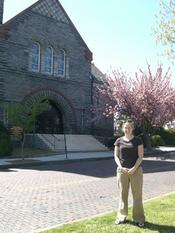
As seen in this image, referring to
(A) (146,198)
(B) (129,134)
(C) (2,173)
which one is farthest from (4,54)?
(B) (129,134)

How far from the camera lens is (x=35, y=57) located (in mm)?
33688

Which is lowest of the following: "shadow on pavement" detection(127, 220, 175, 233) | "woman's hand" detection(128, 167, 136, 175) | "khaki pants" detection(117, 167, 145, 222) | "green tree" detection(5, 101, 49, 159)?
"shadow on pavement" detection(127, 220, 175, 233)

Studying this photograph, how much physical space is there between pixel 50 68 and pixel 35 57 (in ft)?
5.54

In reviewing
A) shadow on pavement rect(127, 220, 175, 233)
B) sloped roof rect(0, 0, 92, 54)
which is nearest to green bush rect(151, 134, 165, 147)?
sloped roof rect(0, 0, 92, 54)

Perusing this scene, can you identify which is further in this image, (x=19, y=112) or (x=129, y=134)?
(x=19, y=112)

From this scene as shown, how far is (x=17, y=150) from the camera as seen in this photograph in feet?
91.9

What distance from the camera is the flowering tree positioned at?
3217cm

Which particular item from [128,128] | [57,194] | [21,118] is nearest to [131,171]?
[128,128]

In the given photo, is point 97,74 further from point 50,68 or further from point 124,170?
point 124,170

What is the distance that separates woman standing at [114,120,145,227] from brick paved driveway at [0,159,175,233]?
4.43 feet

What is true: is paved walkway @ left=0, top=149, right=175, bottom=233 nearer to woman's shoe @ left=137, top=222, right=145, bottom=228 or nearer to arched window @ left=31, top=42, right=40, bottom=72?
woman's shoe @ left=137, top=222, right=145, bottom=228

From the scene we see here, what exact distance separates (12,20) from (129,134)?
25833 mm

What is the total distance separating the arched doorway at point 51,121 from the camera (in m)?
34.4

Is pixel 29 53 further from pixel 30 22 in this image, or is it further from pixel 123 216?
pixel 123 216
